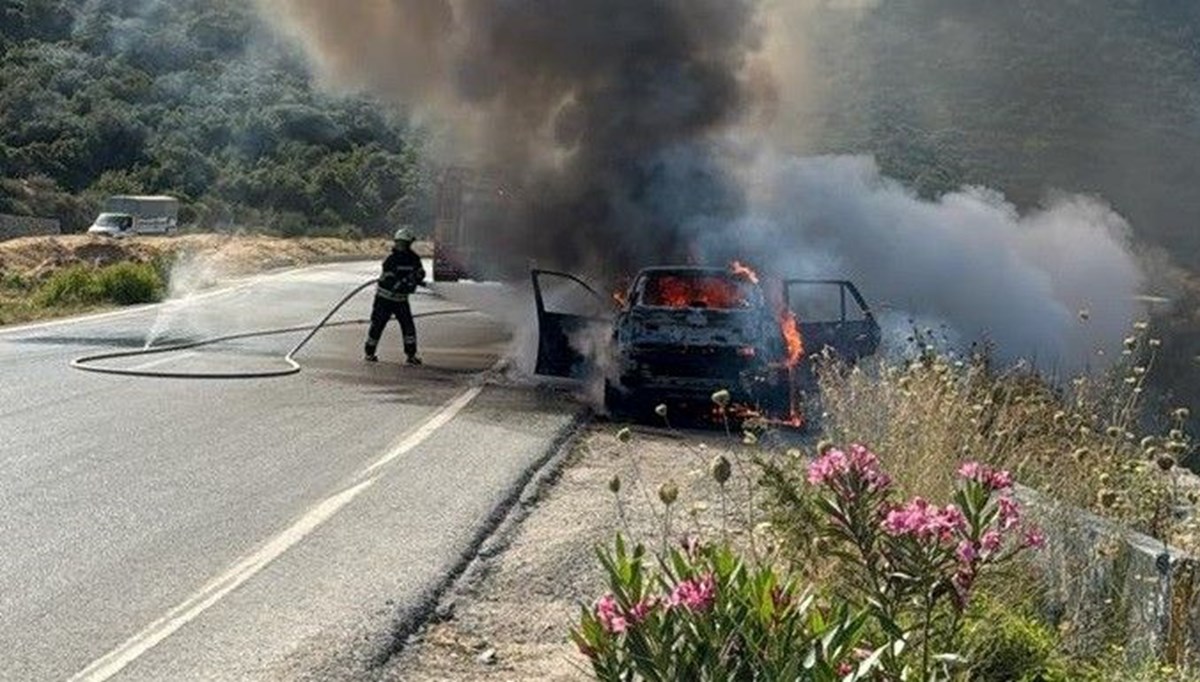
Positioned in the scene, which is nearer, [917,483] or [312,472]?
[917,483]

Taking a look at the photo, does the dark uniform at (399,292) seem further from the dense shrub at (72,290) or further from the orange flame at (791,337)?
the dense shrub at (72,290)

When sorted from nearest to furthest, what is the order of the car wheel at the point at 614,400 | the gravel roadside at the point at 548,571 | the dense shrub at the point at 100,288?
the gravel roadside at the point at 548,571 → the car wheel at the point at 614,400 → the dense shrub at the point at 100,288

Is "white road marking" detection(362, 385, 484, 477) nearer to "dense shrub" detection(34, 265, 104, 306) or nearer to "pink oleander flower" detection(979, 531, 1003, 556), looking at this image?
"pink oleander flower" detection(979, 531, 1003, 556)

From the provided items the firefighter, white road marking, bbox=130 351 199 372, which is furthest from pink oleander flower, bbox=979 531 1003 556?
the firefighter

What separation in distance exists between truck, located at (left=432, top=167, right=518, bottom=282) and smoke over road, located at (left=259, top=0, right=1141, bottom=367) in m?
1.35

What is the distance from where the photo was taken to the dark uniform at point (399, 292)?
17344 millimetres

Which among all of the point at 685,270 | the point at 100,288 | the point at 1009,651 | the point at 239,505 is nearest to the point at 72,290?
the point at 100,288

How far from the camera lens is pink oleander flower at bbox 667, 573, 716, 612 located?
363 cm

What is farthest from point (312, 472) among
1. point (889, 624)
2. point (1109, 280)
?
point (1109, 280)

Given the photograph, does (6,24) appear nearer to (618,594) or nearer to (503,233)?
(503,233)

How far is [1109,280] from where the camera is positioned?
32562 millimetres

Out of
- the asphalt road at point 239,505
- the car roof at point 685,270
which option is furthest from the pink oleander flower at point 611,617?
the car roof at point 685,270

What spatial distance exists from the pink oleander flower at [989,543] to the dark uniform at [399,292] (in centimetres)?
1400

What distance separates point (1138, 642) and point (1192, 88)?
3201 inches
